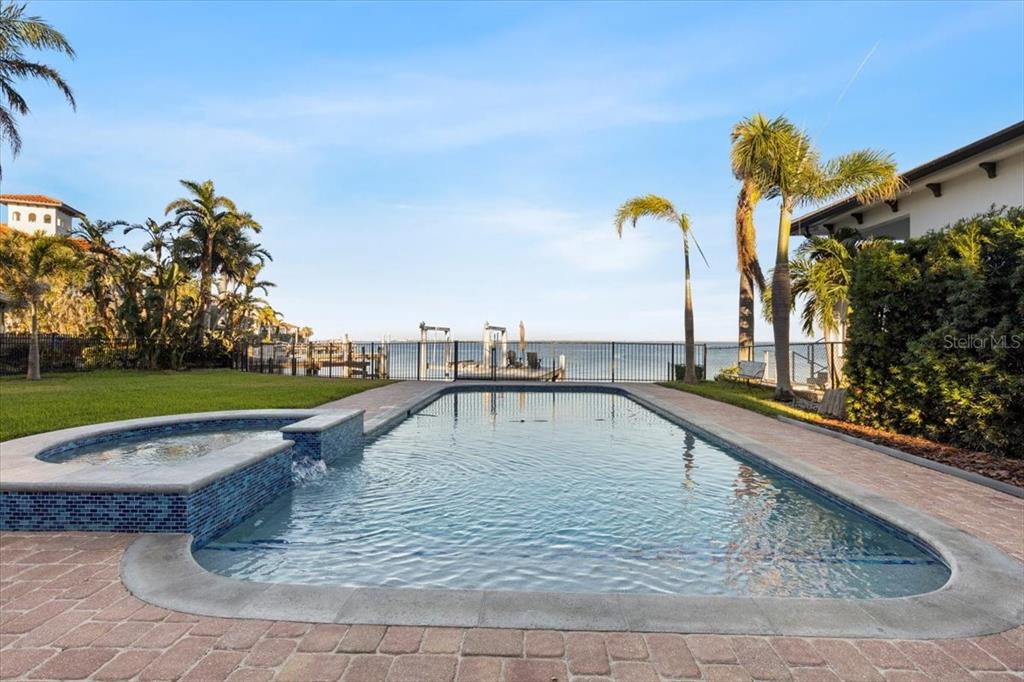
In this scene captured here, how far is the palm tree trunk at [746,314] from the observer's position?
59.9ft

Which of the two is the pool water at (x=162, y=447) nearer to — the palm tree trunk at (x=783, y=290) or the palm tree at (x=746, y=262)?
the palm tree trunk at (x=783, y=290)

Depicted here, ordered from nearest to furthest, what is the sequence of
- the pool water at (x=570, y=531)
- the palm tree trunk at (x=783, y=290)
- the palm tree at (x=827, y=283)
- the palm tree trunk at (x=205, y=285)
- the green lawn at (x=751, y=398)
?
the pool water at (x=570, y=531) < the green lawn at (x=751, y=398) < the palm tree trunk at (x=783, y=290) < the palm tree at (x=827, y=283) < the palm tree trunk at (x=205, y=285)

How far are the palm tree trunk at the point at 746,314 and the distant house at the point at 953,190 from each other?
3.93 metres

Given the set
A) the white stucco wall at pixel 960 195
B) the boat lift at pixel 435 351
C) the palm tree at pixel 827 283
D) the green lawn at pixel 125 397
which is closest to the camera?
the green lawn at pixel 125 397

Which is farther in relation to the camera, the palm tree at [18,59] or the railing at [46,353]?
the railing at [46,353]

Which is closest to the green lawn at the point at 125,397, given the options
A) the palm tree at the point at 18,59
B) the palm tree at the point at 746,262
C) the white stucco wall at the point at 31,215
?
A: the palm tree at the point at 18,59

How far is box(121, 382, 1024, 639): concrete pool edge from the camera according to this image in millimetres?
2549

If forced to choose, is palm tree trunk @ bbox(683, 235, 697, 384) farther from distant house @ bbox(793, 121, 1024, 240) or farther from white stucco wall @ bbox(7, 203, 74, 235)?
white stucco wall @ bbox(7, 203, 74, 235)

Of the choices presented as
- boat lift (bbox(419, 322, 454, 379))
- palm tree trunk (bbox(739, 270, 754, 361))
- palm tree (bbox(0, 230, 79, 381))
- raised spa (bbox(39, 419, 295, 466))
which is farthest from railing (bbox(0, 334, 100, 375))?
palm tree trunk (bbox(739, 270, 754, 361))

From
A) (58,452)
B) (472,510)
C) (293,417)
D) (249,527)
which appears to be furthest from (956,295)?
(58,452)

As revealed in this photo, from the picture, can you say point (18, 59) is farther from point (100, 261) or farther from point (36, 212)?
point (36, 212)

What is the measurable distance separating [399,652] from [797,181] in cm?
1226

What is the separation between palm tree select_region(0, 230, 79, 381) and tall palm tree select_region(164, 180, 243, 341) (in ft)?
25.9

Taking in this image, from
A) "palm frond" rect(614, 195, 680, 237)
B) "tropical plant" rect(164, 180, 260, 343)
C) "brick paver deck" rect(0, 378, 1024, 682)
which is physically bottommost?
"brick paver deck" rect(0, 378, 1024, 682)
